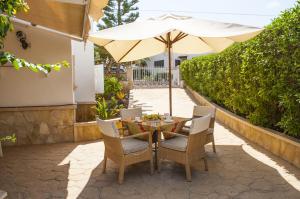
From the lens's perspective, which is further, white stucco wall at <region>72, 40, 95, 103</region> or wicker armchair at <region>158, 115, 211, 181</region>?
white stucco wall at <region>72, 40, 95, 103</region>

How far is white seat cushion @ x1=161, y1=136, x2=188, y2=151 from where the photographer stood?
454 cm

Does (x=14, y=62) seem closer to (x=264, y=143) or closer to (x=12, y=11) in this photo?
(x=12, y=11)

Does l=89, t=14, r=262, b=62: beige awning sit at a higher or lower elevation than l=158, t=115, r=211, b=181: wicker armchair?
higher

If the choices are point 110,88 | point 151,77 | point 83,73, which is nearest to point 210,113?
point 83,73

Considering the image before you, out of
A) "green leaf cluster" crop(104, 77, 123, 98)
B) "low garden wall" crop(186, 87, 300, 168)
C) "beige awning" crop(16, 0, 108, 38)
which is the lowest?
"low garden wall" crop(186, 87, 300, 168)

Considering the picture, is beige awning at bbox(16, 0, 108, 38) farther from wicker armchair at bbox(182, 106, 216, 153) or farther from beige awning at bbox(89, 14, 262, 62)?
wicker armchair at bbox(182, 106, 216, 153)

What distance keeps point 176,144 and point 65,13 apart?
2.90 m

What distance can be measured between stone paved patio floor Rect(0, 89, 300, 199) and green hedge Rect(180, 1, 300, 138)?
0.84m

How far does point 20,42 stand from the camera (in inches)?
267

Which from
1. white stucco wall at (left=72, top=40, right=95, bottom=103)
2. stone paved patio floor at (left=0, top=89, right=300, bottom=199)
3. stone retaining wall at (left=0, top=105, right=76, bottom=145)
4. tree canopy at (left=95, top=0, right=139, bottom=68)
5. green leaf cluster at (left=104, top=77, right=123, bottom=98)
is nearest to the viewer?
stone paved patio floor at (left=0, top=89, right=300, bottom=199)

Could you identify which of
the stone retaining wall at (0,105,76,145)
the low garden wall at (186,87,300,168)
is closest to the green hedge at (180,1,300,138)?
the low garden wall at (186,87,300,168)

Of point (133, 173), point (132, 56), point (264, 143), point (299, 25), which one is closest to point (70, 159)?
point (133, 173)

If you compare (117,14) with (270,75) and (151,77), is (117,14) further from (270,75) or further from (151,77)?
(270,75)

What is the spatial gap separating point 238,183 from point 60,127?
15.2ft
